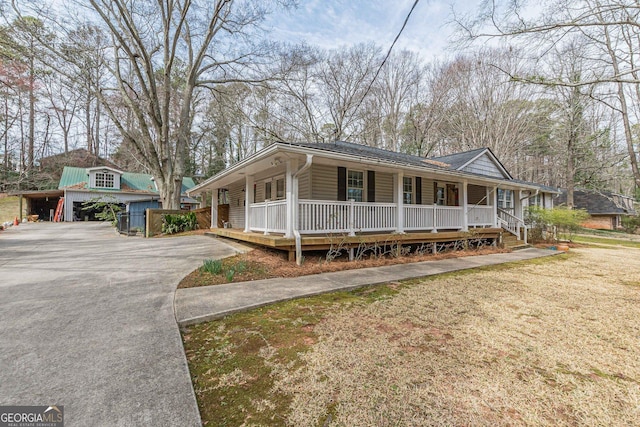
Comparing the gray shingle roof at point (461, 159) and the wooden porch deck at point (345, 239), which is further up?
the gray shingle roof at point (461, 159)

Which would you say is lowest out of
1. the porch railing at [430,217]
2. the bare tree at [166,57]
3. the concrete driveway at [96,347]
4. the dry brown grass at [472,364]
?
the dry brown grass at [472,364]

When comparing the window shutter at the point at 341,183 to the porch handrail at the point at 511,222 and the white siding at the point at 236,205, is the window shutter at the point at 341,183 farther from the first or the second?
the porch handrail at the point at 511,222

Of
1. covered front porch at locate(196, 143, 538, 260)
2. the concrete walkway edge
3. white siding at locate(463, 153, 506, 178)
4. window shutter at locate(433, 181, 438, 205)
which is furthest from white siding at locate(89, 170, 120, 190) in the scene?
white siding at locate(463, 153, 506, 178)

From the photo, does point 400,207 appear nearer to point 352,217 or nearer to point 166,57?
point 352,217

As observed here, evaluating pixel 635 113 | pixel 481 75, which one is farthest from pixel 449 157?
pixel 635 113

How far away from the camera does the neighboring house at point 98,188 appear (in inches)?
885

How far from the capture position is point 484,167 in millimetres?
13969

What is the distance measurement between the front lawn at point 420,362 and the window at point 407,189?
237 inches

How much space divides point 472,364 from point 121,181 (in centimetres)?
3147

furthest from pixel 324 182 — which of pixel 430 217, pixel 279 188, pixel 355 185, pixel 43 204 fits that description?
pixel 43 204

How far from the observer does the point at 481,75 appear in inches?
813

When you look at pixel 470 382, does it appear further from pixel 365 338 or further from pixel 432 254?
pixel 432 254

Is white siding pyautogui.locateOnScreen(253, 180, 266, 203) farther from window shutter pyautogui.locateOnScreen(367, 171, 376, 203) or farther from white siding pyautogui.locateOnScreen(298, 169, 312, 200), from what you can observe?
window shutter pyautogui.locateOnScreen(367, 171, 376, 203)

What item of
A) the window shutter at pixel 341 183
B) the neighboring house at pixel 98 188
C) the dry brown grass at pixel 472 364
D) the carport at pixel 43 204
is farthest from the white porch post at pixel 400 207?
the carport at pixel 43 204
